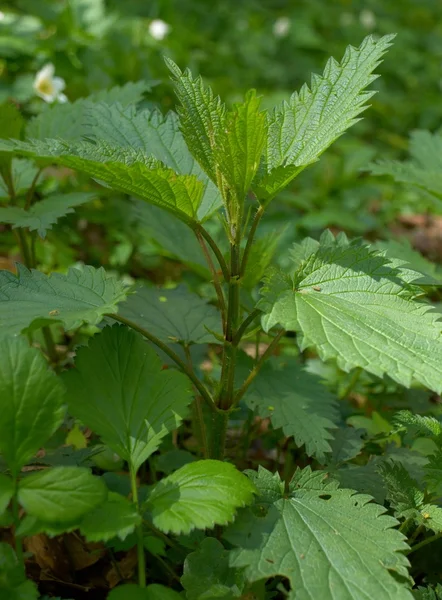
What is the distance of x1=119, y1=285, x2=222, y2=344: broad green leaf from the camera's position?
1758 millimetres

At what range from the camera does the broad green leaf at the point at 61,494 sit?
112 cm

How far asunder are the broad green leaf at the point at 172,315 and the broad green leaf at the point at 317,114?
49 cm

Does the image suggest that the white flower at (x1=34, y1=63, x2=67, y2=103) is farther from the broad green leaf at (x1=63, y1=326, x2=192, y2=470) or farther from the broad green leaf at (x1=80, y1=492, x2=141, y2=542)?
the broad green leaf at (x1=80, y1=492, x2=141, y2=542)

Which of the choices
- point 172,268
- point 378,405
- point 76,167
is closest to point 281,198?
point 172,268

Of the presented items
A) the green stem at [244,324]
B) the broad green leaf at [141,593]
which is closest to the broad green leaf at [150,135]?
the green stem at [244,324]

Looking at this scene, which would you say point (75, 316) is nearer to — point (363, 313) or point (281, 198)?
point (363, 313)

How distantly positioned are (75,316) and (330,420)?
82 centimetres

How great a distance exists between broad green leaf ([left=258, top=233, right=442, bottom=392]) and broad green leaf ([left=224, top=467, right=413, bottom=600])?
1.04 ft

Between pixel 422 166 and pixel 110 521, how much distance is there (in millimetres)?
1843

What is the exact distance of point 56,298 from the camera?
143 cm

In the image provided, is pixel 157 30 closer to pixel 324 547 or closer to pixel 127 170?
pixel 127 170

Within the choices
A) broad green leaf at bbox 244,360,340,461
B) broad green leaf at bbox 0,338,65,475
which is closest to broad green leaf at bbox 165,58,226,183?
broad green leaf at bbox 0,338,65,475

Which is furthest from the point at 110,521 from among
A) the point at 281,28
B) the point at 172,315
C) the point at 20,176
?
the point at 281,28

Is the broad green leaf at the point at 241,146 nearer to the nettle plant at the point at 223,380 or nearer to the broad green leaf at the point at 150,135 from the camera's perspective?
the nettle plant at the point at 223,380
